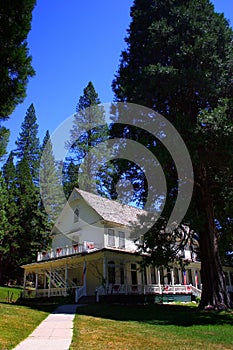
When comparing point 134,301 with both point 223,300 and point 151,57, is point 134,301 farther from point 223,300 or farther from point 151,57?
point 151,57

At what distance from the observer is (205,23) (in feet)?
48.8

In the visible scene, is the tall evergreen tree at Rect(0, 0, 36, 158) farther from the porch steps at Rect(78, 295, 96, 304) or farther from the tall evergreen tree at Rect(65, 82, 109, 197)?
the tall evergreen tree at Rect(65, 82, 109, 197)

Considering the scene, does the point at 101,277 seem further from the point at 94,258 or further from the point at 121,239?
the point at 121,239

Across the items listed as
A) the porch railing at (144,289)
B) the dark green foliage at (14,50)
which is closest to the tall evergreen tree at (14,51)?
the dark green foliage at (14,50)

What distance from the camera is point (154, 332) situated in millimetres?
8781

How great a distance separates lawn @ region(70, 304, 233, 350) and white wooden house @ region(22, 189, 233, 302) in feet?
32.8

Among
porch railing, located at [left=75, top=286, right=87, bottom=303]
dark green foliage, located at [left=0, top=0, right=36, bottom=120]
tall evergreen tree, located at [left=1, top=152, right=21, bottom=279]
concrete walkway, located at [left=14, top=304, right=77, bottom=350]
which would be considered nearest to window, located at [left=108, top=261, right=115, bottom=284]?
porch railing, located at [left=75, top=286, right=87, bottom=303]

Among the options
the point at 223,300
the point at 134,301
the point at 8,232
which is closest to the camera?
the point at 223,300

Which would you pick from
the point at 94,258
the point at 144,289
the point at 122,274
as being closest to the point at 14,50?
the point at 94,258

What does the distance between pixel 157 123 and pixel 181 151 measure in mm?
2276

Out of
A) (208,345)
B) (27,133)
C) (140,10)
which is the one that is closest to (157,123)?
(140,10)

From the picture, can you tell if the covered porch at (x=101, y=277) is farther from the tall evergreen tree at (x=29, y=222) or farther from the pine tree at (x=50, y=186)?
the pine tree at (x=50, y=186)

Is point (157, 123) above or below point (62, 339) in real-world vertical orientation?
above

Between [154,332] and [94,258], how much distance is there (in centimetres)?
1414
